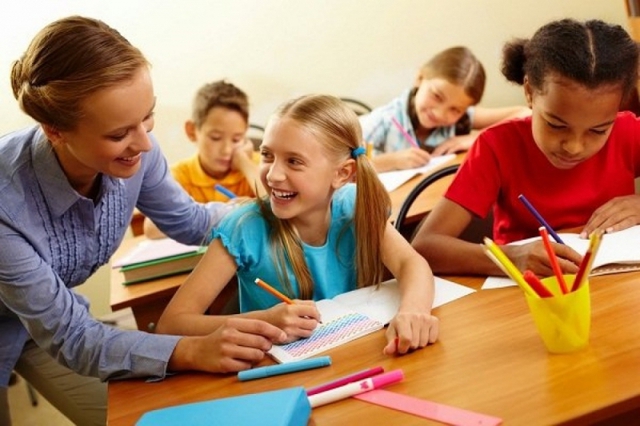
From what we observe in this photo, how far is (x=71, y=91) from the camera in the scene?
1.28 metres

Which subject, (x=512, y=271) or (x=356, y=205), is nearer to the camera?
(x=512, y=271)

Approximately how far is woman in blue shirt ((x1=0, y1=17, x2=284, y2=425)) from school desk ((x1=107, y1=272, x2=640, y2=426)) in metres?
0.05

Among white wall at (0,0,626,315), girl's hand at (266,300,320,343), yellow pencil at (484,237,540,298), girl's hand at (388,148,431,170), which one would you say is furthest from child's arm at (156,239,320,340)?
white wall at (0,0,626,315)

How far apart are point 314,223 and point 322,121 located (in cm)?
21

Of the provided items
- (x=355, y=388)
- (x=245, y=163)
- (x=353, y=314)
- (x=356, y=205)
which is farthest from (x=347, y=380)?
(x=245, y=163)

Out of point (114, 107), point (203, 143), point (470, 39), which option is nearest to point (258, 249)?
point (114, 107)

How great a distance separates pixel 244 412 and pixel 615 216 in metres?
0.88

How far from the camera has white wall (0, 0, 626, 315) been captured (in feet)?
11.5

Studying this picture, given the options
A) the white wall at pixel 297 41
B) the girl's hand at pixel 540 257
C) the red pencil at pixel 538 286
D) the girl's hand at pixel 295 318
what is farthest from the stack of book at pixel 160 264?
the white wall at pixel 297 41

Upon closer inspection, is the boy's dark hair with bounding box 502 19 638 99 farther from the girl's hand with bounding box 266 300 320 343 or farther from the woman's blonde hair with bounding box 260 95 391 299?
the girl's hand with bounding box 266 300 320 343

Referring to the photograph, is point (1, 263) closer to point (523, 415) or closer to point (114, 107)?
point (114, 107)

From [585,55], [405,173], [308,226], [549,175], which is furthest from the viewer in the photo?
[405,173]

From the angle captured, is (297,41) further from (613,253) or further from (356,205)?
(613,253)

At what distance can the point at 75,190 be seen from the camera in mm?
1476
